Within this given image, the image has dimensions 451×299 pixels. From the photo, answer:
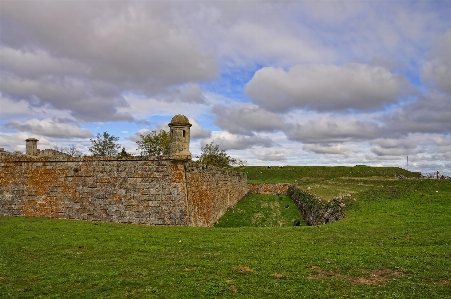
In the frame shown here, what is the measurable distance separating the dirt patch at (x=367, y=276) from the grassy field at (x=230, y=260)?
2 cm

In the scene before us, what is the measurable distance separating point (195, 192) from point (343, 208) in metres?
8.56

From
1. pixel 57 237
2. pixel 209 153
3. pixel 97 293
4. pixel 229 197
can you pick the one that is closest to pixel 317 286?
pixel 97 293

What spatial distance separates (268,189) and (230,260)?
43852 millimetres

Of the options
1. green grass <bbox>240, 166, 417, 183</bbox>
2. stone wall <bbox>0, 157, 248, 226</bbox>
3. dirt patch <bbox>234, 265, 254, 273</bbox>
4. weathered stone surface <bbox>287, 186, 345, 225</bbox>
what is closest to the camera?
dirt patch <bbox>234, 265, 254, 273</bbox>

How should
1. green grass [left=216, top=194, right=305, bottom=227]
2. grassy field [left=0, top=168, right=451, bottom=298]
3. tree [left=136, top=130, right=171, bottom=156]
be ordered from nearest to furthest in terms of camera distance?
grassy field [left=0, top=168, right=451, bottom=298]
green grass [left=216, top=194, right=305, bottom=227]
tree [left=136, top=130, right=171, bottom=156]

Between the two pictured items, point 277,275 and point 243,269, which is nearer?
point 277,275

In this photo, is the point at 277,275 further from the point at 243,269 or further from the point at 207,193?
the point at 207,193

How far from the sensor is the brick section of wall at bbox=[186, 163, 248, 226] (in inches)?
720

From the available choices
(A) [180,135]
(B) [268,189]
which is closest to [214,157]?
(B) [268,189]

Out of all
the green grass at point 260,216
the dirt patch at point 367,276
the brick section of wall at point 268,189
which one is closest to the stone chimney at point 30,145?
the green grass at point 260,216

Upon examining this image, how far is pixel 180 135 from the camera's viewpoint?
18.4 metres

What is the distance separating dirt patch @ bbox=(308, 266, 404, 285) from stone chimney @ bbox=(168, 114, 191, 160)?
10.6 m

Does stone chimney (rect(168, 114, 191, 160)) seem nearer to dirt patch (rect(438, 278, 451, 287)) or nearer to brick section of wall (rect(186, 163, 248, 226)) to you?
brick section of wall (rect(186, 163, 248, 226))

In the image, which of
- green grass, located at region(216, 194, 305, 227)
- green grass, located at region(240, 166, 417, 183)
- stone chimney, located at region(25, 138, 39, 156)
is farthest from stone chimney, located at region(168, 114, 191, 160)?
green grass, located at region(240, 166, 417, 183)
